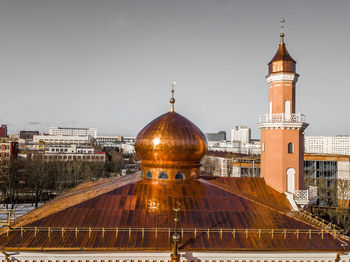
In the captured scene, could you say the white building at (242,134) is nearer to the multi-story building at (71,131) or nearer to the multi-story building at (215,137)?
the multi-story building at (215,137)

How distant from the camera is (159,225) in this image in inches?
361

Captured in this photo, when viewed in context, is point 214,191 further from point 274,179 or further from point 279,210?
point 274,179

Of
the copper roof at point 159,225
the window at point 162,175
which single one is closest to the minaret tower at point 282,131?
the copper roof at point 159,225

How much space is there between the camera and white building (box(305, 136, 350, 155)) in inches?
3849

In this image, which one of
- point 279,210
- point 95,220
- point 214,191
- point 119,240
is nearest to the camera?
point 119,240

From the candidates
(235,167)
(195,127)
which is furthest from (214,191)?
(235,167)

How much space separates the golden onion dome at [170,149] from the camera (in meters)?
12.5

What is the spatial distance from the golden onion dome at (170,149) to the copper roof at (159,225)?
1.17 m

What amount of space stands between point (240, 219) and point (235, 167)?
30583mm

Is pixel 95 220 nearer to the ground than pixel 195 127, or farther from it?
nearer to the ground

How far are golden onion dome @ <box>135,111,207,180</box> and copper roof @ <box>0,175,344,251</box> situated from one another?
1.17 m

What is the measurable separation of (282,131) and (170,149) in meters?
5.66

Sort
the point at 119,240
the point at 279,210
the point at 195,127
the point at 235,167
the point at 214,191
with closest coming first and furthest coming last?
the point at 119,240 < the point at 279,210 < the point at 214,191 < the point at 195,127 < the point at 235,167

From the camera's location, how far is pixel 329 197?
30391mm
